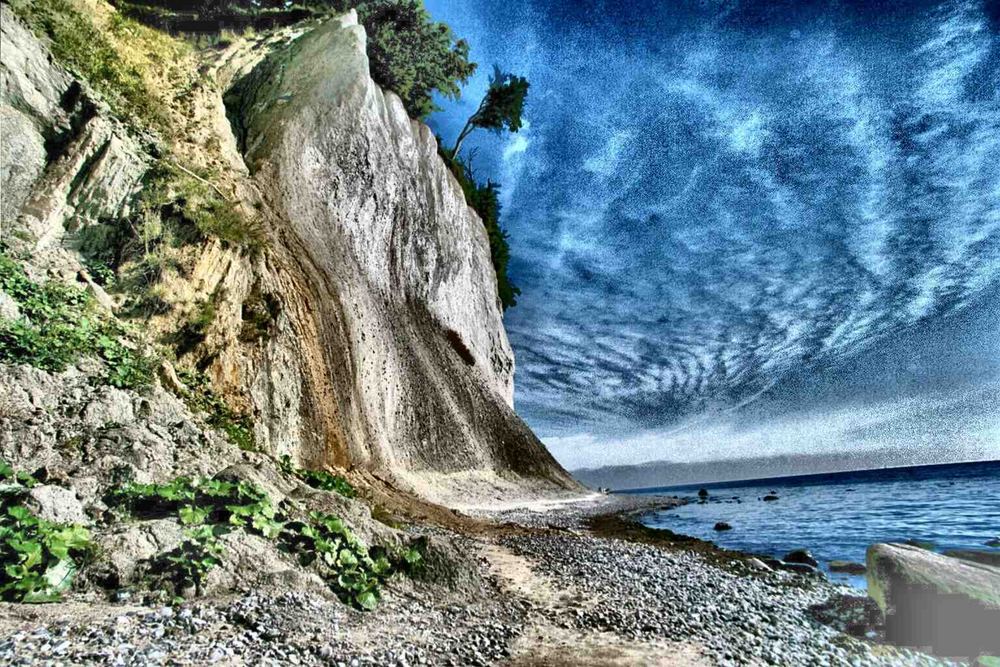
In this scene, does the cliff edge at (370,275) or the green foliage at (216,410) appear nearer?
the green foliage at (216,410)

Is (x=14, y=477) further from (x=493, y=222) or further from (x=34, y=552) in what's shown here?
(x=493, y=222)

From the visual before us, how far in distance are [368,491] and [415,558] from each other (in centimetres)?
838

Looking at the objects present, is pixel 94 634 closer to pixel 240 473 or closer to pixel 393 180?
pixel 240 473

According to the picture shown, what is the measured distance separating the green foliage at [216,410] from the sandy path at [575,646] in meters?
7.20

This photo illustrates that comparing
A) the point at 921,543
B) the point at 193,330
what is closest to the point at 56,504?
the point at 193,330

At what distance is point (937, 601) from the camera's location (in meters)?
7.69

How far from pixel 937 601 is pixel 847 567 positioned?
552 cm

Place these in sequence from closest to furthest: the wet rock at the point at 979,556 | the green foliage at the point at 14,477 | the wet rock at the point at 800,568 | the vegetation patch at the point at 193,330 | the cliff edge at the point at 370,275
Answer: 1. the green foliage at the point at 14,477
2. the wet rock at the point at 800,568
3. the vegetation patch at the point at 193,330
4. the wet rock at the point at 979,556
5. the cliff edge at the point at 370,275

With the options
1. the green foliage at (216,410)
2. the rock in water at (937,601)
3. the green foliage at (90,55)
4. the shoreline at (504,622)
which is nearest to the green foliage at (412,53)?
the green foliage at (90,55)

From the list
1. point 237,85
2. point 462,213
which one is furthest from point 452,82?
point 237,85

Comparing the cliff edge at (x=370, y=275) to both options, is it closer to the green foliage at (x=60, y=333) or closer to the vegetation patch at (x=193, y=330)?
the vegetation patch at (x=193, y=330)

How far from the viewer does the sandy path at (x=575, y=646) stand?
549 cm

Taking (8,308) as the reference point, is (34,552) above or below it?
below

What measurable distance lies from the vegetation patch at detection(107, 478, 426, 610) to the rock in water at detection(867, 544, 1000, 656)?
7279 mm
